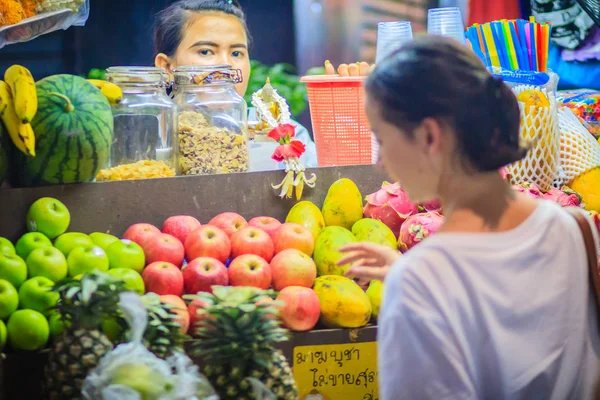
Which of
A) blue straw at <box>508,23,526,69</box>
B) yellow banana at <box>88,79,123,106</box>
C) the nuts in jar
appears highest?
blue straw at <box>508,23,526,69</box>

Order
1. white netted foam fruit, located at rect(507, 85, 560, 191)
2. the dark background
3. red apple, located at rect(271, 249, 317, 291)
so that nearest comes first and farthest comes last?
red apple, located at rect(271, 249, 317, 291), white netted foam fruit, located at rect(507, 85, 560, 191), the dark background

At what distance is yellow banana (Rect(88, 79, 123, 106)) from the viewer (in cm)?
213

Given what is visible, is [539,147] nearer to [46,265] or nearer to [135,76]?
[135,76]

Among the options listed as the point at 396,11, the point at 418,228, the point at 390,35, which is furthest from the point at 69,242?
the point at 396,11

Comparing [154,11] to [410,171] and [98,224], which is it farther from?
[410,171]

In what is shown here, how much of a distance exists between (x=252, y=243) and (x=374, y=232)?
16.1 inches

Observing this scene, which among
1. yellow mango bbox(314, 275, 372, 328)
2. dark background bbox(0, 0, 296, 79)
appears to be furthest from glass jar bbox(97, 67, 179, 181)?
dark background bbox(0, 0, 296, 79)

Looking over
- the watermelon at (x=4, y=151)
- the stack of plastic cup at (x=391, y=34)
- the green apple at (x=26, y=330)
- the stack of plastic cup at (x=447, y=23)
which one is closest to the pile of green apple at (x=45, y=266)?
A: the green apple at (x=26, y=330)

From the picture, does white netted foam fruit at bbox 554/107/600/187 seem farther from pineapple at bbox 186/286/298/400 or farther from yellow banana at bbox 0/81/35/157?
yellow banana at bbox 0/81/35/157

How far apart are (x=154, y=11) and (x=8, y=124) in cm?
285

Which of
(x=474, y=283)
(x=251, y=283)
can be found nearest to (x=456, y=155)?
(x=474, y=283)

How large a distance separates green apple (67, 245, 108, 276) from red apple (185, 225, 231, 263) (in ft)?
0.84

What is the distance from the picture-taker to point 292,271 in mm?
1884

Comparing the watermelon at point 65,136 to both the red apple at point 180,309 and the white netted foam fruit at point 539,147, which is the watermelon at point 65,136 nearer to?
the red apple at point 180,309
